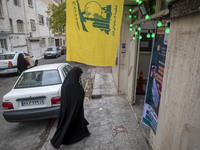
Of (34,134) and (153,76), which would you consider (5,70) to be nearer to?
(34,134)

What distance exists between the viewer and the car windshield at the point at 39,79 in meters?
4.45

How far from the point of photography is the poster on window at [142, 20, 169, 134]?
2689 mm

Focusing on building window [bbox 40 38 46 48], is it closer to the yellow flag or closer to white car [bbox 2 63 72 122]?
white car [bbox 2 63 72 122]

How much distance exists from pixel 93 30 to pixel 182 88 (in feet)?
6.83

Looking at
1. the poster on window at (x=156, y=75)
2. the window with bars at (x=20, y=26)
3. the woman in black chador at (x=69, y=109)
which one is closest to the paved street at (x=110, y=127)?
the woman in black chador at (x=69, y=109)

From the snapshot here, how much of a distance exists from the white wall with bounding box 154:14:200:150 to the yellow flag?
3.96ft

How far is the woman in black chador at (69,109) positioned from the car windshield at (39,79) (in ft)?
4.32

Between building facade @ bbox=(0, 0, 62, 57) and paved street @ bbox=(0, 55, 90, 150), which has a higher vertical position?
building facade @ bbox=(0, 0, 62, 57)

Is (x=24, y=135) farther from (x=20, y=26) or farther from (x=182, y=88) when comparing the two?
(x=20, y=26)

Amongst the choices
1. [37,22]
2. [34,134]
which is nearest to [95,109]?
[34,134]

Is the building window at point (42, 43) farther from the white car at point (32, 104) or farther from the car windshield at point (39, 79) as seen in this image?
the white car at point (32, 104)

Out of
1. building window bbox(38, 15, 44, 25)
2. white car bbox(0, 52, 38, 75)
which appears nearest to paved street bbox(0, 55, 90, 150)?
white car bbox(0, 52, 38, 75)

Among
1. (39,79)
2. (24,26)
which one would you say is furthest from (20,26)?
(39,79)

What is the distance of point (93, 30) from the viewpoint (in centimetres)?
311
